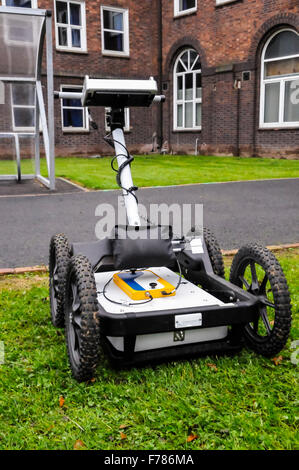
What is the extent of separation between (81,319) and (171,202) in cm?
591

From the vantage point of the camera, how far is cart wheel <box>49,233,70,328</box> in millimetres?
3229

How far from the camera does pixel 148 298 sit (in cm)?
287

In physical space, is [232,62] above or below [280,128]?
above

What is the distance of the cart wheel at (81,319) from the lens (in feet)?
8.20

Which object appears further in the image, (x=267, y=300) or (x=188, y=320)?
(x=267, y=300)

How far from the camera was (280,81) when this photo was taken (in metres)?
16.6

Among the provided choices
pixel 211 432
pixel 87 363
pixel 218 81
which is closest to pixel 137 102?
pixel 87 363

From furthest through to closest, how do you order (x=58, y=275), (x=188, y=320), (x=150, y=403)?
(x=58, y=275), (x=188, y=320), (x=150, y=403)

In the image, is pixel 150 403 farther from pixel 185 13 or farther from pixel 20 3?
pixel 20 3

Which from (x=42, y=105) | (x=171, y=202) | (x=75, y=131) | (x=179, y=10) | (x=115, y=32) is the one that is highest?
(x=179, y=10)

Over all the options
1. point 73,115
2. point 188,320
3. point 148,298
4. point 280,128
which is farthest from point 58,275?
point 73,115

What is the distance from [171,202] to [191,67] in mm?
12937

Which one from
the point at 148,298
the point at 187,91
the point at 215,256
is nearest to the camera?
the point at 148,298

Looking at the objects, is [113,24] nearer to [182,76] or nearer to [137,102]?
[182,76]
